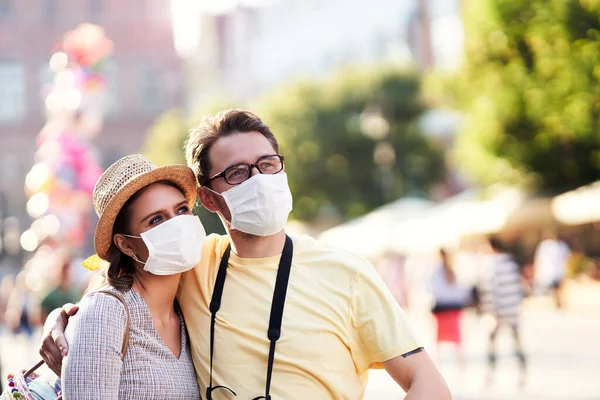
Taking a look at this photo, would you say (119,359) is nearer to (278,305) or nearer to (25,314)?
(278,305)

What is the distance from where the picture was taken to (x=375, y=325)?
13.4ft

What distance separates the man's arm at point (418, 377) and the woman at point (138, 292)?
799 mm

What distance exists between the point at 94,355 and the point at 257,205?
2.96 feet

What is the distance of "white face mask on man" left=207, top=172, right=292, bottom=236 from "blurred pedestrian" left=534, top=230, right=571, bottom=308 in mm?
21304

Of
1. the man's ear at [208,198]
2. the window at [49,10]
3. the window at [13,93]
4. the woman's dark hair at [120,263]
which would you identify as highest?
the window at [49,10]

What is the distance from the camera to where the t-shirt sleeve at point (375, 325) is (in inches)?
160

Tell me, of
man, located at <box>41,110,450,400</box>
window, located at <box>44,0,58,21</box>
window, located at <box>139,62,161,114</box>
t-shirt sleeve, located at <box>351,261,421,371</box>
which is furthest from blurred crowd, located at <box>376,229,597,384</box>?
window, located at <box>44,0,58,21</box>

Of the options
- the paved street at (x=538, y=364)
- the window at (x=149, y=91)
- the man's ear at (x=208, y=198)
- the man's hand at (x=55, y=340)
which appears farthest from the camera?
the window at (x=149, y=91)

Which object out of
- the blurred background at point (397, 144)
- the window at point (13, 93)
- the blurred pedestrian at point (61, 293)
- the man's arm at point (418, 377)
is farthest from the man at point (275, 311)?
the window at point (13, 93)

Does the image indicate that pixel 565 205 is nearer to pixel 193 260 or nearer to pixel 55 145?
pixel 55 145

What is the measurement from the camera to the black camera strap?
13.3ft

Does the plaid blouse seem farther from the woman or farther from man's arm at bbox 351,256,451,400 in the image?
man's arm at bbox 351,256,451,400

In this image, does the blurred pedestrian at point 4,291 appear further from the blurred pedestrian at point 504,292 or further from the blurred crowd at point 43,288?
the blurred pedestrian at point 504,292

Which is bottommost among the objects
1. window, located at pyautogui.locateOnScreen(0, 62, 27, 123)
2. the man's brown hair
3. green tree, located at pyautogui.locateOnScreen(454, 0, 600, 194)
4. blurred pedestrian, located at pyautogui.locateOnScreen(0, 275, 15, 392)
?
the man's brown hair
